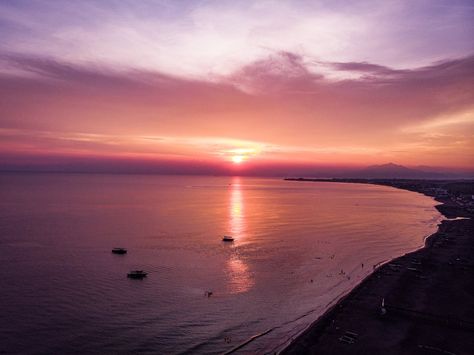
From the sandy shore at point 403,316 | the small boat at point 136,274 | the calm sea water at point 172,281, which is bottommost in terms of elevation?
the calm sea water at point 172,281

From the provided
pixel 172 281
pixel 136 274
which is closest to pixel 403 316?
pixel 172 281

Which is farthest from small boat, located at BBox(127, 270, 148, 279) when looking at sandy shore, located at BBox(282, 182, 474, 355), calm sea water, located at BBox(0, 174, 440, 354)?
sandy shore, located at BBox(282, 182, 474, 355)

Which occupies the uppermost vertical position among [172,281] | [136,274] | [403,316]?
[403,316]

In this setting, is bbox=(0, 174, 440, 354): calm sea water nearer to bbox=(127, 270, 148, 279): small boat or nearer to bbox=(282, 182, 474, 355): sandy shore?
bbox=(127, 270, 148, 279): small boat

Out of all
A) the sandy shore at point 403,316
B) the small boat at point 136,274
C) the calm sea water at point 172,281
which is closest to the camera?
the sandy shore at point 403,316

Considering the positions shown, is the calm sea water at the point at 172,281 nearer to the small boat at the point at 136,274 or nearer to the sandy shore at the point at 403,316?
the small boat at the point at 136,274

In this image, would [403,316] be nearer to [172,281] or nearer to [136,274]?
[172,281]

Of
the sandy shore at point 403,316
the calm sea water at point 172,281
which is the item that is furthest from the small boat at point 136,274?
the sandy shore at point 403,316

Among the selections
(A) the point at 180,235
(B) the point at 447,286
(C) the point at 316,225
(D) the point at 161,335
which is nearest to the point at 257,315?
(D) the point at 161,335

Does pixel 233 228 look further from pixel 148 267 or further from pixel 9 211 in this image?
pixel 9 211
